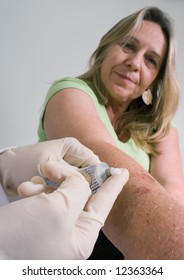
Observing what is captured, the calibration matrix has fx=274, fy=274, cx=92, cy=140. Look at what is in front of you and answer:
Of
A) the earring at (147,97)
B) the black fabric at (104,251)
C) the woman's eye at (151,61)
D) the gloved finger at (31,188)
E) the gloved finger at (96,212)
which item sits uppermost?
Result: the woman's eye at (151,61)

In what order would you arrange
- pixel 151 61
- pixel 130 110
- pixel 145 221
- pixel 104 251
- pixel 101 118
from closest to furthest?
pixel 145 221
pixel 104 251
pixel 101 118
pixel 151 61
pixel 130 110

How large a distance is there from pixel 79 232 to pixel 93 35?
1304 millimetres

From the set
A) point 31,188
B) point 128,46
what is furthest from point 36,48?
point 31,188

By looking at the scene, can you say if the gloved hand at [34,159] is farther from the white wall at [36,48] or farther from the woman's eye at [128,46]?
the white wall at [36,48]

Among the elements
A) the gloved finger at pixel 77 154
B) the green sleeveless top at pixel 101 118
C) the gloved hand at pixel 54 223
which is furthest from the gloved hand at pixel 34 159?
the green sleeveless top at pixel 101 118

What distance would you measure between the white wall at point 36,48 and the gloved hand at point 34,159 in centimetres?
79

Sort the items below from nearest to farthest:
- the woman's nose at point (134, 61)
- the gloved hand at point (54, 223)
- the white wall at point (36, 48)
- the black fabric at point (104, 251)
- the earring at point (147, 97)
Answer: the gloved hand at point (54, 223), the black fabric at point (104, 251), the woman's nose at point (134, 61), the earring at point (147, 97), the white wall at point (36, 48)

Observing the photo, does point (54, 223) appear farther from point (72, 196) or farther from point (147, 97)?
point (147, 97)

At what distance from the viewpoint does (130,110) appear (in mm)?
1194

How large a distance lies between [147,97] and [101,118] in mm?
337

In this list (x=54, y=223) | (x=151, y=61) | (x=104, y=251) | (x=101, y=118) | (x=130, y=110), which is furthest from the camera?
(x=130, y=110)

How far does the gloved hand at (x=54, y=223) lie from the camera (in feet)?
1.17

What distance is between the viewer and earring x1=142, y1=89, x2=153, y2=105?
3.89 ft
